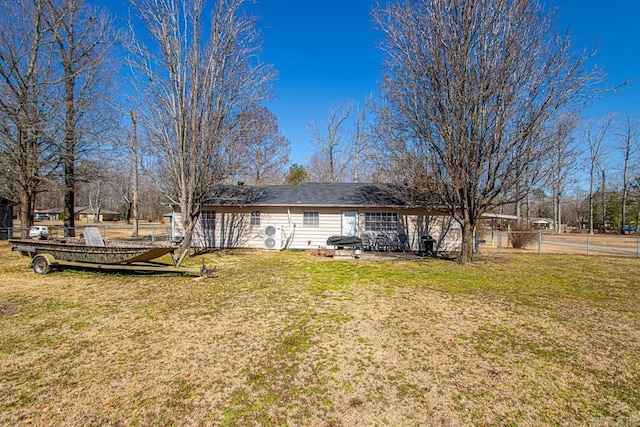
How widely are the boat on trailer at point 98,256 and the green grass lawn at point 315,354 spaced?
0.58 m

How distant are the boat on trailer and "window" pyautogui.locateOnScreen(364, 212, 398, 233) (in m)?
8.04

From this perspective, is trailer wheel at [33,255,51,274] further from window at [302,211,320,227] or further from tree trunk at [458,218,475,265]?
tree trunk at [458,218,475,265]

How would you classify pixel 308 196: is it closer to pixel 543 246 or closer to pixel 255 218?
pixel 255 218

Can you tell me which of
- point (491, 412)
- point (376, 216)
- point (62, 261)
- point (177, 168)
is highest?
point (177, 168)

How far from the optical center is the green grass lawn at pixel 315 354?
259 centimetres

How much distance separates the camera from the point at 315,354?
11.8 ft

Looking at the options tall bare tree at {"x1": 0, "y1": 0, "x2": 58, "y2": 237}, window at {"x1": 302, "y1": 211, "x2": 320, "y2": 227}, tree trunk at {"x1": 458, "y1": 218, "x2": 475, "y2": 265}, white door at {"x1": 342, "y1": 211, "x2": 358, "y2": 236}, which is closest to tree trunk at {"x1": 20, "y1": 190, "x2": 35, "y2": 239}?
tall bare tree at {"x1": 0, "y1": 0, "x2": 58, "y2": 237}

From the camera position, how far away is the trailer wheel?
7.61 m

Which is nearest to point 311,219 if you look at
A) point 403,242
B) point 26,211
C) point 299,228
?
point 299,228

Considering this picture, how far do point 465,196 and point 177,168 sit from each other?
32.4ft

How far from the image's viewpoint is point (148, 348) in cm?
369

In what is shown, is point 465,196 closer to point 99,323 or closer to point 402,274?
point 402,274

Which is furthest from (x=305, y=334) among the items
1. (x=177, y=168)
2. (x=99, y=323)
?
(x=177, y=168)

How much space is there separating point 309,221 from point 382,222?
11.4ft
